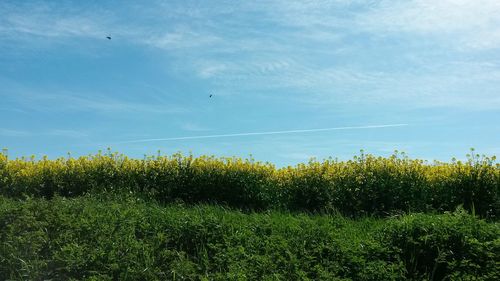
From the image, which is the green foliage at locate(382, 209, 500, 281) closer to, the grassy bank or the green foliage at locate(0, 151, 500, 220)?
the grassy bank

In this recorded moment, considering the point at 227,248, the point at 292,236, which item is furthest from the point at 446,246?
the point at 227,248

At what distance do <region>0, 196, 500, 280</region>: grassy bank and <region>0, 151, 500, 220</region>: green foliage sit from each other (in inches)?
117

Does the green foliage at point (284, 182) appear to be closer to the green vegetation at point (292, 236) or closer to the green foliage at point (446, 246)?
the green vegetation at point (292, 236)

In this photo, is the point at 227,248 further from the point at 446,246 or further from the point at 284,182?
the point at 284,182

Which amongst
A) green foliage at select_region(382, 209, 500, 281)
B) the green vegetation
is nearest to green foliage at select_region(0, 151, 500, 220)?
the green vegetation

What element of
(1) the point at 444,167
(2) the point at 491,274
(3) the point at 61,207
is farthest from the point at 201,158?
(2) the point at 491,274

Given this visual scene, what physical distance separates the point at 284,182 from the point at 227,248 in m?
5.06

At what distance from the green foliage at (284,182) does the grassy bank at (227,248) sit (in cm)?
296

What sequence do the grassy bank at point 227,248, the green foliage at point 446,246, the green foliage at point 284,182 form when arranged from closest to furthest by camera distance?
1. the grassy bank at point 227,248
2. the green foliage at point 446,246
3. the green foliage at point 284,182

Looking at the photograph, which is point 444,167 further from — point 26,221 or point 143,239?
point 26,221

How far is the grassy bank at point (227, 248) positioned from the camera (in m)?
6.61

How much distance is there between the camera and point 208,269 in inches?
266

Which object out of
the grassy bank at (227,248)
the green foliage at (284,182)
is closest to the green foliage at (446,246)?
the grassy bank at (227,248)

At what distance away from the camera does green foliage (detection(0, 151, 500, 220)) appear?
37.1ft
